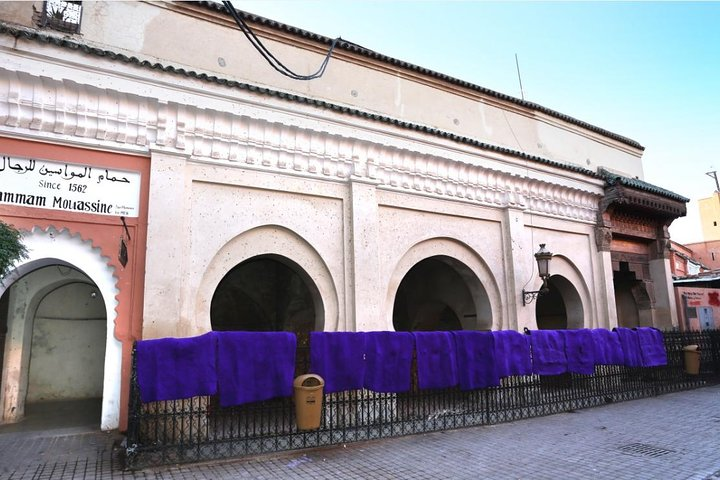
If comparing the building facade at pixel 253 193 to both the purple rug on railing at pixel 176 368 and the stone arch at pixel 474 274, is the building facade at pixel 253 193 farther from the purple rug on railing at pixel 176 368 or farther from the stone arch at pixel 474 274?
the purple rug on railing at pixel 176 368

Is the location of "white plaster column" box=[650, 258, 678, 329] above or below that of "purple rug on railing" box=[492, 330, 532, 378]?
above

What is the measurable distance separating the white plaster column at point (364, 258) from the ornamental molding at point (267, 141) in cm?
40

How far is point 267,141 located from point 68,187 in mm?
3058

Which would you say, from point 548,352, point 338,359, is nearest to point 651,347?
point 548,352

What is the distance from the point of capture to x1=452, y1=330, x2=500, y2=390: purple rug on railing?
8430 mm

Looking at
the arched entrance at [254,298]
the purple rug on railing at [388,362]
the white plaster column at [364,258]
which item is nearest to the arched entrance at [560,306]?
the white plaster column at [364,258]

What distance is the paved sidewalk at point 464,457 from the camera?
5.47 meters

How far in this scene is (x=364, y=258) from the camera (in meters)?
8.73

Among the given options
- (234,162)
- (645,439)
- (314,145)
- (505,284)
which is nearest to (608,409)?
(645,439)

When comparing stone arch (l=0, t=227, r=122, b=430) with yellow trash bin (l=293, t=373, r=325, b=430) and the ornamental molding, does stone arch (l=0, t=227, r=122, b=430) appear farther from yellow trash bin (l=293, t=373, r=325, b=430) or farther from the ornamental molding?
yellow trash bin (l=293, t=373, r=325, b=430)

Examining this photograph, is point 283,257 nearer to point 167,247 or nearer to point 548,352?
point 167,247

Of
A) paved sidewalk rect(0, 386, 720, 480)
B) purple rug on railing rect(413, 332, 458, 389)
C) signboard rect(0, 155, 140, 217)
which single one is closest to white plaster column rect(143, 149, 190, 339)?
signboard rect(0, 155, 140, 217)

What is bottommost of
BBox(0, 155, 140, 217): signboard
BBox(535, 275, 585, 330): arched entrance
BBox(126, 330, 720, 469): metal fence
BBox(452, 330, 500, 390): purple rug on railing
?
BBox(126, 330, 720, 469): metal fence

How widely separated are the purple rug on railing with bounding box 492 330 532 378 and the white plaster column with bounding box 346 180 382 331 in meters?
2.17
